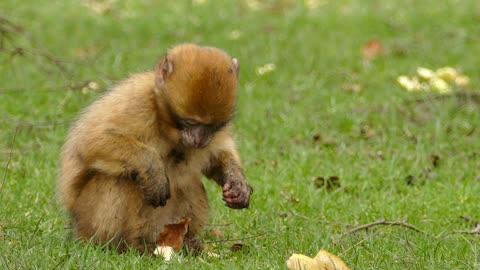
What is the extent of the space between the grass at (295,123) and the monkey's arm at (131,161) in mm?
364

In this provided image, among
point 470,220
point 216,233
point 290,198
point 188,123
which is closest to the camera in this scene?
point 188,123

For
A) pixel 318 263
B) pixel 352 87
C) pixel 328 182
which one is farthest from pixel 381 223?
pixel 352 87

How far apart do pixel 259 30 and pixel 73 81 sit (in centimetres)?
343

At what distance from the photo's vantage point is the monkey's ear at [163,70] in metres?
5.49

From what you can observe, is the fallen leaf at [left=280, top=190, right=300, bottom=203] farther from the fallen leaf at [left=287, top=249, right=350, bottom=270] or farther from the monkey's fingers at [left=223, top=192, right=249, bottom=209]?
the fallen leaf at [left=287, top=249, right=350, bottom=270]

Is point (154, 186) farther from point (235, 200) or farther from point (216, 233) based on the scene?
point (216, 233)

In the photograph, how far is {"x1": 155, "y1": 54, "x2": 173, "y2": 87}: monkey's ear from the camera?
5.49m

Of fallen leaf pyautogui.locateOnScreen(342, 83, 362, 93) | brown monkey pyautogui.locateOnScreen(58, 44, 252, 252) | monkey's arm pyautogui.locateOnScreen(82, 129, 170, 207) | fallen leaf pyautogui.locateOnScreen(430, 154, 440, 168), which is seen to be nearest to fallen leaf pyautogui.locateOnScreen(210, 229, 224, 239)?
brown monkey pyautogui.locateOnScreen(58, 44, 252, 252)

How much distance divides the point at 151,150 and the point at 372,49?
684 centimetres

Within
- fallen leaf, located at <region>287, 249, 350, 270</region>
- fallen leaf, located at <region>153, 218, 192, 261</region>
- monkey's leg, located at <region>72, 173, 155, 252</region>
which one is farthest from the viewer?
fallen leaf, located at <region>153, 218, 192, 261</region>

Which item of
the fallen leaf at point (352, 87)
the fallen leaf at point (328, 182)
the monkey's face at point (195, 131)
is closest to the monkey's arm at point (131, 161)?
the monkey's face at point (195, 131)

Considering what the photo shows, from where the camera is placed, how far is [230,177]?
6.04m

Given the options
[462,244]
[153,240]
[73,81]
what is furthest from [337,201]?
[73,81]

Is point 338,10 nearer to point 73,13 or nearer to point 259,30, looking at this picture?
point 259,30
